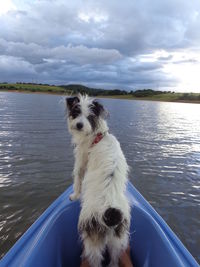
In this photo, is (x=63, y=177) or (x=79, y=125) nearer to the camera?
(x=79, y=125)

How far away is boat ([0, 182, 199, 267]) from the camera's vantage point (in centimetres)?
306

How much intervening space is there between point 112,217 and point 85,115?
5.77ft

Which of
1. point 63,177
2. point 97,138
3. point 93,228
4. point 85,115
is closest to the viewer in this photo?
point 93,228

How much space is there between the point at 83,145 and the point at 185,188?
5660mm

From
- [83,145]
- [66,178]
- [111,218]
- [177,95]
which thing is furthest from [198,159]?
[177,95]

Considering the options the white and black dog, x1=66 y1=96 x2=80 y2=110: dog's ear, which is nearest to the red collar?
the white and black dog

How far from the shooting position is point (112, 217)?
2.79 metres

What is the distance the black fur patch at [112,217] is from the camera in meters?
2.78

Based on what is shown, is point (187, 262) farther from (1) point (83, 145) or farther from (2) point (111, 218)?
(1) point (83, 145)

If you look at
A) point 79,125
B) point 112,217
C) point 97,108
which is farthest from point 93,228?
point 97,108

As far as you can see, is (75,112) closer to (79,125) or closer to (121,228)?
(79,125)

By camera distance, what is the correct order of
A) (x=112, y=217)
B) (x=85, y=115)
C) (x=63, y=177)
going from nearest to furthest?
1. (x=112, y=217)
2. (x=85, y=115)
3. (x=63, y=177)

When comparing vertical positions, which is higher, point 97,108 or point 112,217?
point 97,108

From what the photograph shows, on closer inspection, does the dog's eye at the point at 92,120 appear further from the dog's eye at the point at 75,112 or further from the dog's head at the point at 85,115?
the dog's eye at the point at 75,112
